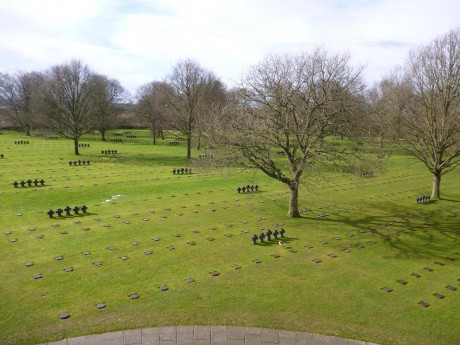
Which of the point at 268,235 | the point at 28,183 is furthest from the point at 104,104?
the point at 268,235

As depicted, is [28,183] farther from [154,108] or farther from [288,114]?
[154,108]

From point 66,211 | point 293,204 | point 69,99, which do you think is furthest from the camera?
point 69,99

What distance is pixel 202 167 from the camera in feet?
71.2

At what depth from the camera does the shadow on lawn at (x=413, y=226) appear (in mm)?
17172

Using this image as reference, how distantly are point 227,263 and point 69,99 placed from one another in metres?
44.5

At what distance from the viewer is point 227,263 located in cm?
1470

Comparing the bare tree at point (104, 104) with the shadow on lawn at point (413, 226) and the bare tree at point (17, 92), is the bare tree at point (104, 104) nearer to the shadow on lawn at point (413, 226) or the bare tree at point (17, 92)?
the bare tree at point (17, 92)

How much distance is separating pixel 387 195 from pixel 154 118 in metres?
47.4

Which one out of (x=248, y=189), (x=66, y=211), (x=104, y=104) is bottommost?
(x=66, y=211)

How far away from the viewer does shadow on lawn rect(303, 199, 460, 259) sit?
17172 mm

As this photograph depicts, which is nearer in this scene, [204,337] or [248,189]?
[204,337]

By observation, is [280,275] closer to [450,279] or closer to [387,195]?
[450,279]

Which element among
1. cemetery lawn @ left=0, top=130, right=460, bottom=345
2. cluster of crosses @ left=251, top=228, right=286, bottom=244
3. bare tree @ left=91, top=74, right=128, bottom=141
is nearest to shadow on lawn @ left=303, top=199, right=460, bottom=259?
cemetery lawn @ left=0, top=130, right=460, bottom=345

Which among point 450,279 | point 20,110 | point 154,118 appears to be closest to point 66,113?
point 154,118
